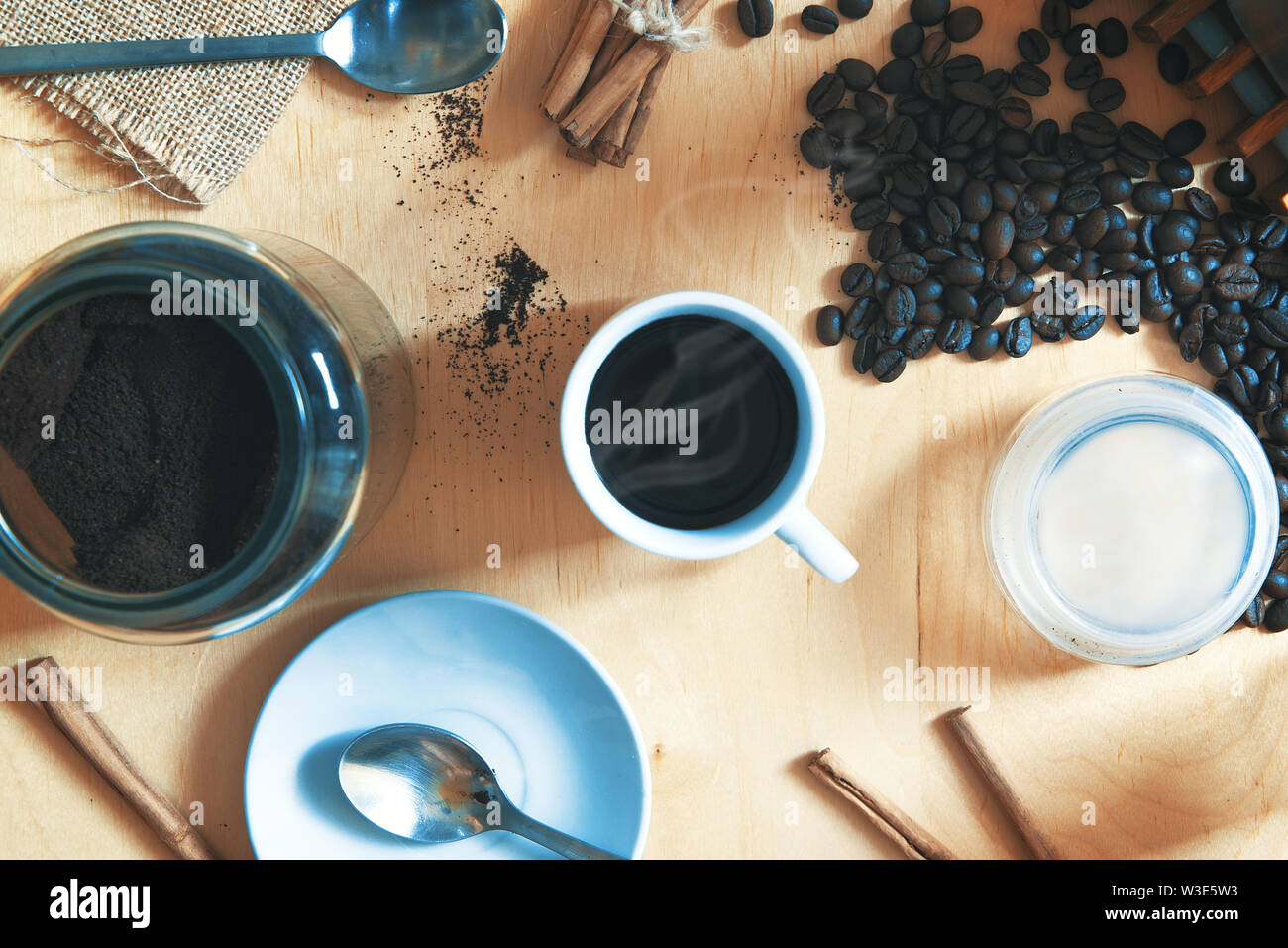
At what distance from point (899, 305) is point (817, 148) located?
0.15 meters

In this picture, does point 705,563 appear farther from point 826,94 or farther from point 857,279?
point 826,94

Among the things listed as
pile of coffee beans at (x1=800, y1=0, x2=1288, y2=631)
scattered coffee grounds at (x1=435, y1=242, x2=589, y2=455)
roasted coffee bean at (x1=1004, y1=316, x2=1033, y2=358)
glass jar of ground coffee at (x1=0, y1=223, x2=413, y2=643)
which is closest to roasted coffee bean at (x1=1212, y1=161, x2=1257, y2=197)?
pile of coffee beans at (x1=800, y1=0, x2=1288, y2=631)

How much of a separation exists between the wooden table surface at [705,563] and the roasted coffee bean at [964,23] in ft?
0.08

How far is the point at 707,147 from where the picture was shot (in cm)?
80

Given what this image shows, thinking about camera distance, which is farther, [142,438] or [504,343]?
[504,343]

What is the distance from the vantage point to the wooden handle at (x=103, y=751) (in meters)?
0.77

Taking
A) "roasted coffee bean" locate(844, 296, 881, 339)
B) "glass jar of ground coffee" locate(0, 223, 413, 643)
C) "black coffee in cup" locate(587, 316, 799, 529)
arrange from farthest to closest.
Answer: "roasted coffee bean" locate(844, 296, 881, 339) → "black coffee in cup" locate(587, 316, 799, 529) → "glass jar of ground coffee" locate(0, 223, 413, 643)

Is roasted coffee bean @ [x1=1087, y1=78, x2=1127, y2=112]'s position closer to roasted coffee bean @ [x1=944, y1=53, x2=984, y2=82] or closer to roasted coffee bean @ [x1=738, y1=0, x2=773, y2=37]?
roasted coffee bean @ [x1=944, y1=53, x2=984, y2=82]

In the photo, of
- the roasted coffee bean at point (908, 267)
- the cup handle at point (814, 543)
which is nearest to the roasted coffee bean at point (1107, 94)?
the roasted coffee bean at point (908, 267)

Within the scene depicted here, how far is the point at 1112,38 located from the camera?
79 centimetres

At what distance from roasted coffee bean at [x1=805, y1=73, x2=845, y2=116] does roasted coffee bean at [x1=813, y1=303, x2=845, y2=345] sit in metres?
0.17

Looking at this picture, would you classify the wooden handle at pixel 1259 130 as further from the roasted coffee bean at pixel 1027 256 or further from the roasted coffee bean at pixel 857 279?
the roasted coffee bean at pixel 857 279

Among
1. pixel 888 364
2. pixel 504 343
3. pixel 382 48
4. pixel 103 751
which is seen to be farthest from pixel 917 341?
pixel 103 751

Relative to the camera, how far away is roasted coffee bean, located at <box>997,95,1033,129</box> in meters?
0.78
